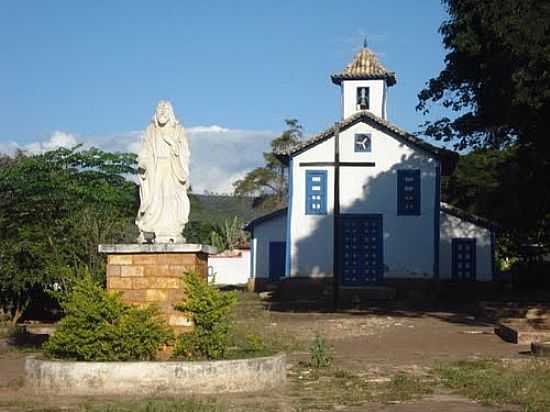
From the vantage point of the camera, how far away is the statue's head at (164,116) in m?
13.6

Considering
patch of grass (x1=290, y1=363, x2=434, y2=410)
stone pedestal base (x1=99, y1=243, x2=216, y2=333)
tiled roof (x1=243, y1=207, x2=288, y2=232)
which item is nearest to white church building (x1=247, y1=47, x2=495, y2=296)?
tiled roof (x1=243, y1=207, x2=288, y2=232)

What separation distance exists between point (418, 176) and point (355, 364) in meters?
18.6

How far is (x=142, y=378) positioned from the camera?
11672 millimetres

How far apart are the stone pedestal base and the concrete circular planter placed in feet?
3.78

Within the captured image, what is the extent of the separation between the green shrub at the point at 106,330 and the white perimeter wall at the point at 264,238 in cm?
2626

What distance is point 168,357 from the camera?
12.6 metres

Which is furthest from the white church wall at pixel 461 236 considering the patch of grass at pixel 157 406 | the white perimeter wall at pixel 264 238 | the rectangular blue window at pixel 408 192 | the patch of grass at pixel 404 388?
the patch of grass at pixel 157 406

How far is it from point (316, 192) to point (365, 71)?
17.9ft

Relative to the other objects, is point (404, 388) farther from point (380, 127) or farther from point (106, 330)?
point (380, 127)

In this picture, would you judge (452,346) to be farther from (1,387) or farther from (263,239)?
(263,239)

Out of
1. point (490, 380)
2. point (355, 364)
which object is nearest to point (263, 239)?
point (355, 364)

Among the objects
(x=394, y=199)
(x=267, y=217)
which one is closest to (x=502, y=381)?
(x=394, y=199)

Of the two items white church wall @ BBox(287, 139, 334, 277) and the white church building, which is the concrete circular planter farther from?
white church wall @ BBox(287, 139, 334, 277)

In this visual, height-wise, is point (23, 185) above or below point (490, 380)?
above
